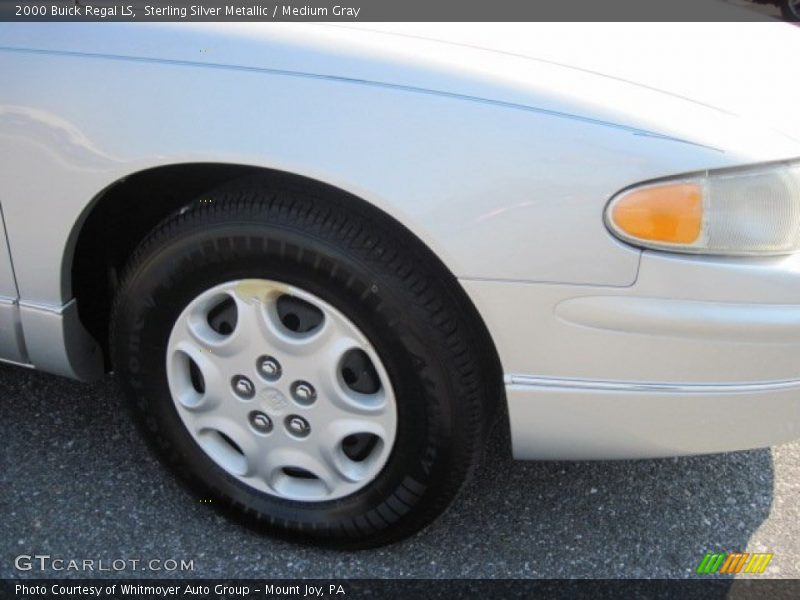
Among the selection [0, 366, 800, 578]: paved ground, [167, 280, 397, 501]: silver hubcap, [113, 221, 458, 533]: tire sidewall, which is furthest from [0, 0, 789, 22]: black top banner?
[0, 366, 800, 578]: paved ground

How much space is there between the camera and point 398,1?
192 cm

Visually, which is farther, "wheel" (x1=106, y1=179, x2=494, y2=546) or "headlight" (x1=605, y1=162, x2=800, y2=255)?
"wheel" (x1=106, y1=179, x2=494, y2=546)

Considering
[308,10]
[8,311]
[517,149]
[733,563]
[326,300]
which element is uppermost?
[308,10]

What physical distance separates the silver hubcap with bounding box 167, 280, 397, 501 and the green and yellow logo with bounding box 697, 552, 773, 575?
0.84 metres

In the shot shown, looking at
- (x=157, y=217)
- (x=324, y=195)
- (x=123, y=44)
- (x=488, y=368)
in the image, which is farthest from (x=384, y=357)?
(x=123, y=44)

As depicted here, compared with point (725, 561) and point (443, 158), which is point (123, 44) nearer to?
point (443, 158)

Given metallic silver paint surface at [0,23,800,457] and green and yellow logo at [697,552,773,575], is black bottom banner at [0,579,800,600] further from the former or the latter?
metallic silver paint surface at [0,23,800,457]

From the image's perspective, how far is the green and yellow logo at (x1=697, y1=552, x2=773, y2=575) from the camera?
6.81 ft

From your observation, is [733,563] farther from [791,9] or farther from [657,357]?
[791,9]

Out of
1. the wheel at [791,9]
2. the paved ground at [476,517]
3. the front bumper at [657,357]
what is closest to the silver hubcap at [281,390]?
the paved ground at [476,517]

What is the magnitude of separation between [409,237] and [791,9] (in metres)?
6.90

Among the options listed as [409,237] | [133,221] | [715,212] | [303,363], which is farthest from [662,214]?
[133,221]

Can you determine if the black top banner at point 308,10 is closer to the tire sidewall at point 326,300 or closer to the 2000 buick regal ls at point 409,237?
the 2000 buick regal ls at point 409,237

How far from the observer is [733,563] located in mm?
2092
